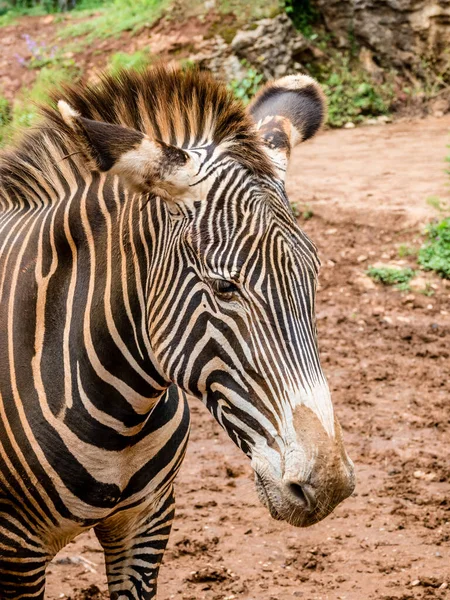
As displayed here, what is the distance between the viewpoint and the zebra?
250 cm

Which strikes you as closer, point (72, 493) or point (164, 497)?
point (72, 493)

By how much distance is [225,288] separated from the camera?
2.54 m

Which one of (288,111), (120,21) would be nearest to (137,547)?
(288,111)

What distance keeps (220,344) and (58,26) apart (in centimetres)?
1635

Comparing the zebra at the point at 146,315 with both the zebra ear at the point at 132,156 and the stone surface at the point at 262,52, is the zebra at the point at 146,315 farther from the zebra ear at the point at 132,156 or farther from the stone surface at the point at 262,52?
the stone surface at the point at 262,52

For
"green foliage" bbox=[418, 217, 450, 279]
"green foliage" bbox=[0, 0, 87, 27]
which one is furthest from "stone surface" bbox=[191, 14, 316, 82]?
"green foliage" bbox=[418, 217, 450, 279]

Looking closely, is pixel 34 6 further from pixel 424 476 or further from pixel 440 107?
pixel 424 476

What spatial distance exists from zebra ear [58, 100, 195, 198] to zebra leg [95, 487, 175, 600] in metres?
1.38

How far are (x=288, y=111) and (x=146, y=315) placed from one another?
1.08 meters

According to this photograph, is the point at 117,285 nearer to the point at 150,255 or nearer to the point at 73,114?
the point at 150,255

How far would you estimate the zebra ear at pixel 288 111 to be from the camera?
3.10 metres

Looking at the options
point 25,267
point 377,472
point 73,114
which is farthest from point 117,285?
point 377,472

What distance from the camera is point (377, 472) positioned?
5.82 meters

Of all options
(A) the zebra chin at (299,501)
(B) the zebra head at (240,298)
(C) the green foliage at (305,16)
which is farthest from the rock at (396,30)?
(A) the zebra chin at (299,501)
